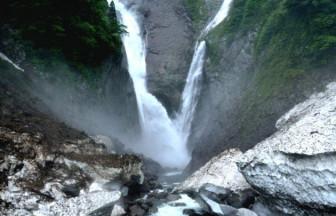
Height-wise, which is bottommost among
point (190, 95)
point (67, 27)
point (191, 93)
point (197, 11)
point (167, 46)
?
point (190, 95)

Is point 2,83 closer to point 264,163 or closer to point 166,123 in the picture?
point 264,163

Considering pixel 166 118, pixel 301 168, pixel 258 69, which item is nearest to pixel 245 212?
pixel 301 168

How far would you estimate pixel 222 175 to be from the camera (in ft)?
36.4

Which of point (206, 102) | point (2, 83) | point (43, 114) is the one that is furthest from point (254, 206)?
point (206, 102)

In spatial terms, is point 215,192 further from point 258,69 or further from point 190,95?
point 190,95

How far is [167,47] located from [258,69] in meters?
11.2

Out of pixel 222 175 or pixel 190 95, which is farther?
pixel 190 95

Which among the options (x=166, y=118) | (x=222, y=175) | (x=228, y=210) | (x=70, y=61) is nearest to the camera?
(x=228, y=210)

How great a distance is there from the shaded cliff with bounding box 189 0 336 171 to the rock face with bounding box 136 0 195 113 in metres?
2.80

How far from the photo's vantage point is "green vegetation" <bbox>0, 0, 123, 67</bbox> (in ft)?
41.7

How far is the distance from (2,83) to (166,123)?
14562 mm

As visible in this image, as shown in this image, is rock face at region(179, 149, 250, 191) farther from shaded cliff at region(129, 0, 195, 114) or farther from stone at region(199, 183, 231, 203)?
shaded cliff at region(129, 0, 195, 114)

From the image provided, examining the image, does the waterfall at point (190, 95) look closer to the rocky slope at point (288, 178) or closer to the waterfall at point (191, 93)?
the waterfall at point (191, 93)

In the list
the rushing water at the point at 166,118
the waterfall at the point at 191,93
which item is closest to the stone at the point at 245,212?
the rushing water at the point at 166,118
